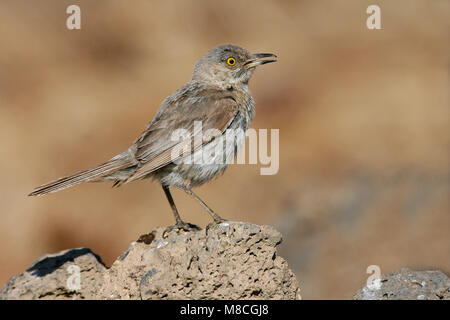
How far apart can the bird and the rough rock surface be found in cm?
87

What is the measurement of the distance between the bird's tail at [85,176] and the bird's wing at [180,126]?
0.69ft

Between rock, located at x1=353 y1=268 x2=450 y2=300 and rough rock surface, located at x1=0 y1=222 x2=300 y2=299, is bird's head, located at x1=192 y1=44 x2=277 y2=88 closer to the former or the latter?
rough rock surface, located at x1=0 y1=222 x2=300 y2=299

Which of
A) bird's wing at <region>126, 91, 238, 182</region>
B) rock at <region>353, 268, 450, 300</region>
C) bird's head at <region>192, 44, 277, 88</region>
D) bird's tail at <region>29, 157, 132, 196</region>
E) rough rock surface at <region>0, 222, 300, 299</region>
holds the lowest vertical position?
rock at <region>353, 268, 450, 300</region>

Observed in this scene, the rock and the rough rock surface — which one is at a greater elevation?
the rough rock surface

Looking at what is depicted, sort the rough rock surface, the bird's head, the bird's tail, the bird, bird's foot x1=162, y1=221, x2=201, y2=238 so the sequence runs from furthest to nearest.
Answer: the bird's head, the bird, bird's foot x1=162, y1=221, x2=201, y2=238, the bird's tail, the rough rock surface

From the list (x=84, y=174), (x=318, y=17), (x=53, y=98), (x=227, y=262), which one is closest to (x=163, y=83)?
(x=53, y=98)

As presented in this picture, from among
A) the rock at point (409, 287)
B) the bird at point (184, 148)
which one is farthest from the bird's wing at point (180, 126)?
the rock at point (409, 287)

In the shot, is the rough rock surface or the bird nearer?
the rough rock surface

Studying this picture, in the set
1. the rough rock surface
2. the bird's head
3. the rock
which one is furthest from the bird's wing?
the rock

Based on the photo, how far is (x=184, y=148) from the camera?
22.3 ft

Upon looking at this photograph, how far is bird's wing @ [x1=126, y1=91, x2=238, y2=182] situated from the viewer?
6749mm

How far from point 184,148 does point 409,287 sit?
2709mm

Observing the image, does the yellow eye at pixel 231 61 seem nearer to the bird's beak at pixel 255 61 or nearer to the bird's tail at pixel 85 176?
the bird's beak at pixel 255 61

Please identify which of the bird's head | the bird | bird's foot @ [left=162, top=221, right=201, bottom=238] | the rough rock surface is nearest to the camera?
the rough rock surface
